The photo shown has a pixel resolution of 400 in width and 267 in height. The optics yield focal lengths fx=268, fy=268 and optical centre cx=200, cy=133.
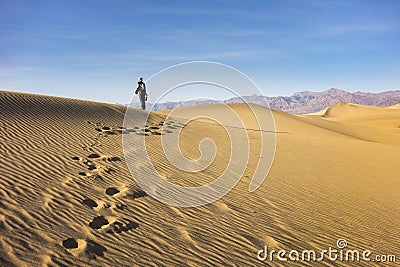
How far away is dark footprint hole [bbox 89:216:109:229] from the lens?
14.7ft

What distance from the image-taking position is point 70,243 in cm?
392

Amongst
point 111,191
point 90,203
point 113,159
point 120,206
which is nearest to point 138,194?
point 111,191

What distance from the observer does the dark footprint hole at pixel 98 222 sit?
176 inches

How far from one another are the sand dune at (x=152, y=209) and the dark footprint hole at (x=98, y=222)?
30mm

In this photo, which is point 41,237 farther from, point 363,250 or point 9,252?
point 363,250

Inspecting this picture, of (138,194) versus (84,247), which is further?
(138,194)

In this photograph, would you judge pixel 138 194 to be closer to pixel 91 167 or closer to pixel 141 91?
pixel 91 167

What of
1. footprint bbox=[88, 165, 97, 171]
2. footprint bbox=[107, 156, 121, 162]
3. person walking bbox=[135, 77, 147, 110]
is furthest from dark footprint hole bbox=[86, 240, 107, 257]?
person walking bbox=[135, 77, 147, 110]

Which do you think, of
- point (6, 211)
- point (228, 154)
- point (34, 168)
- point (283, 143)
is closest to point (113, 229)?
point (6, 211)

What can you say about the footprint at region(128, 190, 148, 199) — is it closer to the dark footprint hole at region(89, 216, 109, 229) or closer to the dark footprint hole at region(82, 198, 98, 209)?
the dark footprint hole at region(82, 198, 98, 209)

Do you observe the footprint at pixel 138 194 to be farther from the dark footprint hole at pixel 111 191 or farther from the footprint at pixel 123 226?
the footprint at pixel 123 226

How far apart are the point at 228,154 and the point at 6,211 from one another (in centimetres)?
817

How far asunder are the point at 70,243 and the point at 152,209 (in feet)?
5.76

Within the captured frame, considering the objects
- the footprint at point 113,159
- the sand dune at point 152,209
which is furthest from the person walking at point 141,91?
the footprint at point 113,159
